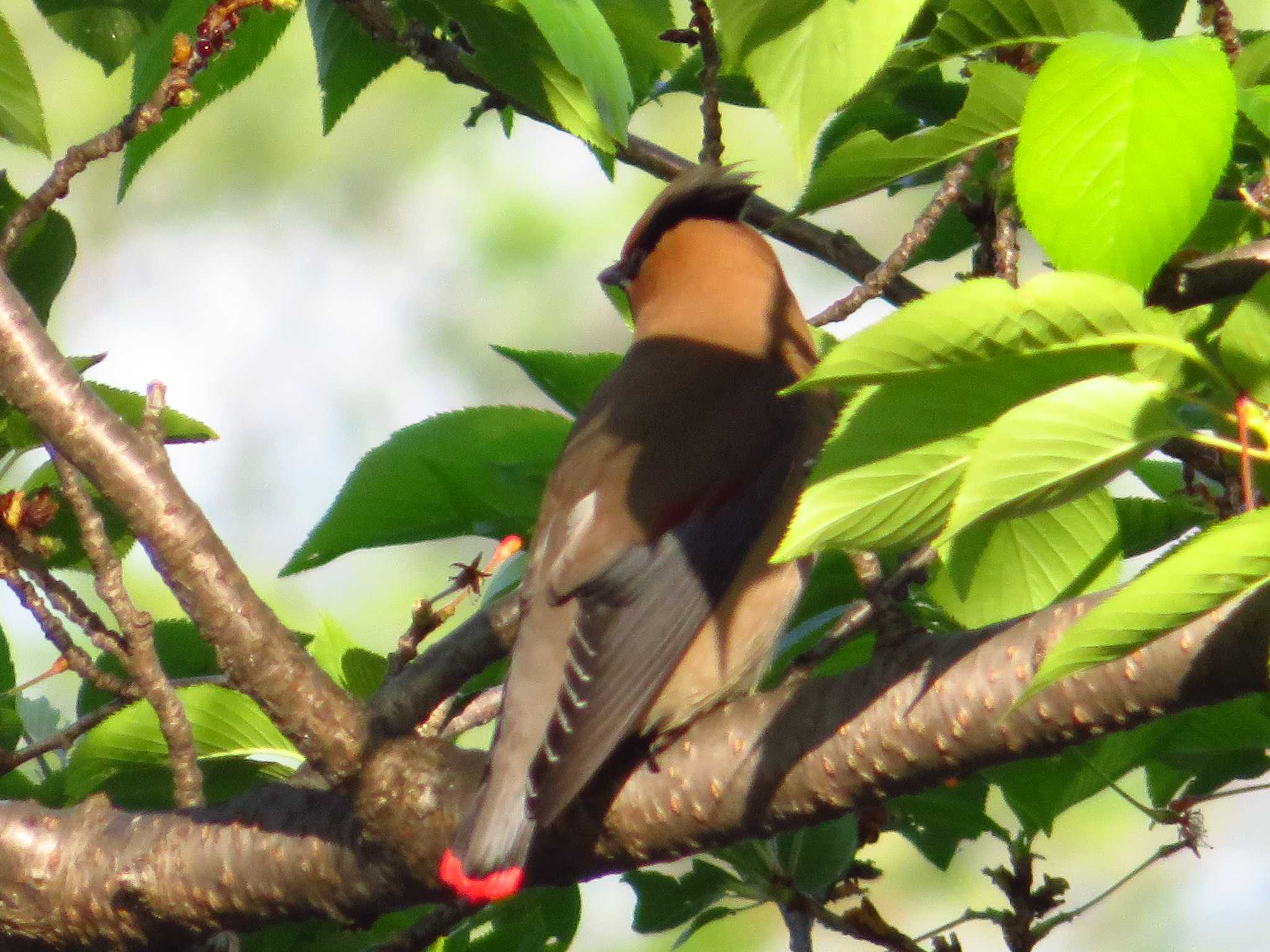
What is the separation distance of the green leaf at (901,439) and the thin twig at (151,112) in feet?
4.20

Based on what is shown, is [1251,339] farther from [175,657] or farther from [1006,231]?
[175,657]

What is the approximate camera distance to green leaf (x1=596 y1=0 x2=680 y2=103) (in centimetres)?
233

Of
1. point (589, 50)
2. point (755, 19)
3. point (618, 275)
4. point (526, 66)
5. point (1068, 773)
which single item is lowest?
point (1068, 773)

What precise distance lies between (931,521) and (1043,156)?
0.95 feet

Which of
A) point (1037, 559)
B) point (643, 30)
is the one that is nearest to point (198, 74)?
point (643, 30)

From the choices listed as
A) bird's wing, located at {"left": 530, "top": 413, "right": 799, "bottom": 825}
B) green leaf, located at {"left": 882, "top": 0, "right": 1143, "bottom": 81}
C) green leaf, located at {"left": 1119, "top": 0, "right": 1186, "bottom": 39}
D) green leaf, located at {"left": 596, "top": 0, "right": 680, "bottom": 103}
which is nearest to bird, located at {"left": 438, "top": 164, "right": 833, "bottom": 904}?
bird's wing, located at {"left": 530, "top": 413, "right": 799, "bottom": 825}

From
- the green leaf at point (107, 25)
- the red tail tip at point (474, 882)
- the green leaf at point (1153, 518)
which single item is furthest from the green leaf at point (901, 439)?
the green leaf at point (107, 25)

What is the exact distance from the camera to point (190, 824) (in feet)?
7.43

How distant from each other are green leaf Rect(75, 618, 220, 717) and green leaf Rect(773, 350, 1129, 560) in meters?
1.60

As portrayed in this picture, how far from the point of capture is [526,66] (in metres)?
2.15

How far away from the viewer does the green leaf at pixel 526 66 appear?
2.10 m

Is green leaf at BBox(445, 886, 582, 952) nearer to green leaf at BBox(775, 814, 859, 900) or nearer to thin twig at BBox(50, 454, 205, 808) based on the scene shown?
green leaf at BBox(775, 814, 859, 900)

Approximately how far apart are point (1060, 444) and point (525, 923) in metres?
1.48

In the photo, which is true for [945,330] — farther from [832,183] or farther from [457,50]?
[457,50]
